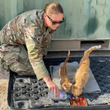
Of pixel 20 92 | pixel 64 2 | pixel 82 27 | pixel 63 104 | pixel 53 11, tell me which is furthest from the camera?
pixel 82 27

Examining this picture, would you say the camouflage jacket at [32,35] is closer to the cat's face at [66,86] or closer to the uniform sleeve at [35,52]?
the uniform sleeve at [35,52]

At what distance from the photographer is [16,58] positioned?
257 centimetres

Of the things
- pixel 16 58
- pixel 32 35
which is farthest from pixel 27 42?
pixel 16 58

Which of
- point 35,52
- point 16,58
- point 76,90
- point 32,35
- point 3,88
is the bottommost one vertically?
point 3,88

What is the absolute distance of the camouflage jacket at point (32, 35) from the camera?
6.87ft

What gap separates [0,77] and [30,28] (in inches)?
33.6

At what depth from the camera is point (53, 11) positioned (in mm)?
2051

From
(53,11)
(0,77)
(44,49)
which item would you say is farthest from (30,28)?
(0,77)

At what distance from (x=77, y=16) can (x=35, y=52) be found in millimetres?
957

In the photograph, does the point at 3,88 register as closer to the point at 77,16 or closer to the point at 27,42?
the point at 27,42

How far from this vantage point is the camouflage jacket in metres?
2.09

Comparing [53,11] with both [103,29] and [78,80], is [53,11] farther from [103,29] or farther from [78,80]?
[103,29]

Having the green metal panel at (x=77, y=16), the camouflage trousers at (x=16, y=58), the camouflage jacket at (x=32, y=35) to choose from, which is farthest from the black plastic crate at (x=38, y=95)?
the green metal panel at (x=77, y=16)

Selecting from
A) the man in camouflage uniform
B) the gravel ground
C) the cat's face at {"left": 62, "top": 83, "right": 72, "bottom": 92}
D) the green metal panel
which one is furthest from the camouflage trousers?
the cat's face at {"left": 62, "top": 83, "right": 72, "bottom": 92}
